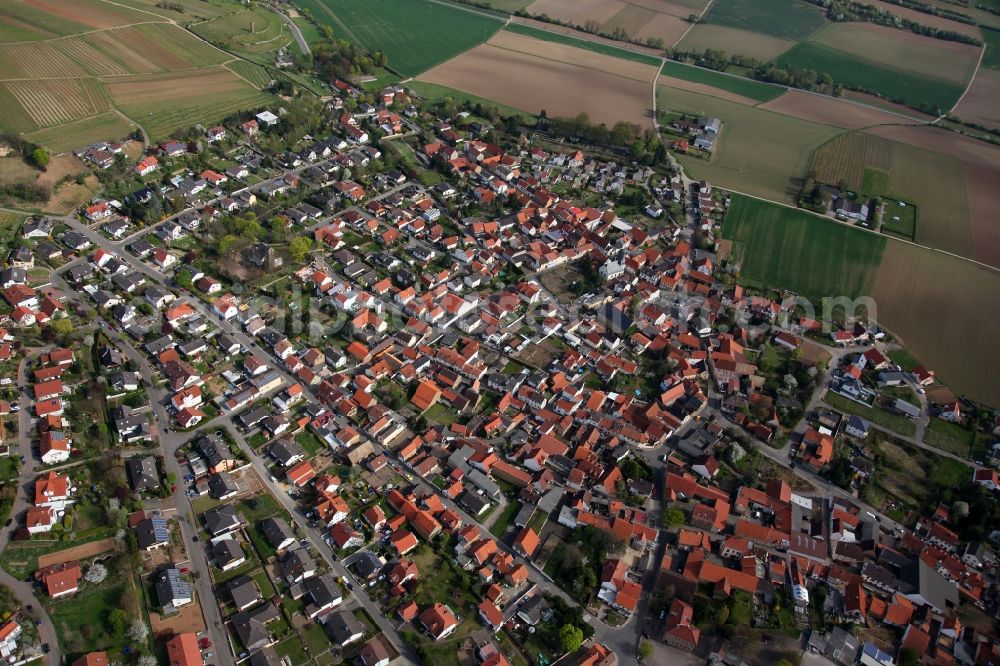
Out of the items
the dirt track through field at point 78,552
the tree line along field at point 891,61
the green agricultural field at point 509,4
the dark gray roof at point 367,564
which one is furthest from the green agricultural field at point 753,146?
the dirt track through field at point 78,552

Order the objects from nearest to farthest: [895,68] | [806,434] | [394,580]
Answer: [394,580] < [806,434] < [895,68]

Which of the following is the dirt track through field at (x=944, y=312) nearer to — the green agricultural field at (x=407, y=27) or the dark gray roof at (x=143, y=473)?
the dark gray roof at (x=143, y=473)

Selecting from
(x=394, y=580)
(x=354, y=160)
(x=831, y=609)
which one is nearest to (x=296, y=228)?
(x=354, y=160)

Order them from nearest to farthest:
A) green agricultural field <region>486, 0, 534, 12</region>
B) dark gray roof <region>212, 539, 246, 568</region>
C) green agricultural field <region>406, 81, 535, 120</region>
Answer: dark gray roof <region>212, 539, 246, 568</region> → green agricultural field <region>406, 81, 535, 120</region> → green agricultural field <region>486, 0, 534, 12</region>

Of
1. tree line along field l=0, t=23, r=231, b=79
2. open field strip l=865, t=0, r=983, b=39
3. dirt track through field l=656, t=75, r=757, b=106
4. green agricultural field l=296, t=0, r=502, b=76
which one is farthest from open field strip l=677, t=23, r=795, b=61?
tree line along field l=0, t=23, r=231, b=79

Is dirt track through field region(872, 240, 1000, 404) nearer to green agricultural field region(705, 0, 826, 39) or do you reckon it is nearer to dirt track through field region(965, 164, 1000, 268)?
dirt track through field region(965, 164, 1000, 268)

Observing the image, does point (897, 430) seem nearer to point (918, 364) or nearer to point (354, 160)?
point (918, 364)

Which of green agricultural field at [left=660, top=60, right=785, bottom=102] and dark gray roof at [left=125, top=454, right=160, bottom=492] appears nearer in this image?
dark gray roof at [left=125, top=454, right=160, bottom=492]

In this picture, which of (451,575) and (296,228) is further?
(296,228)
